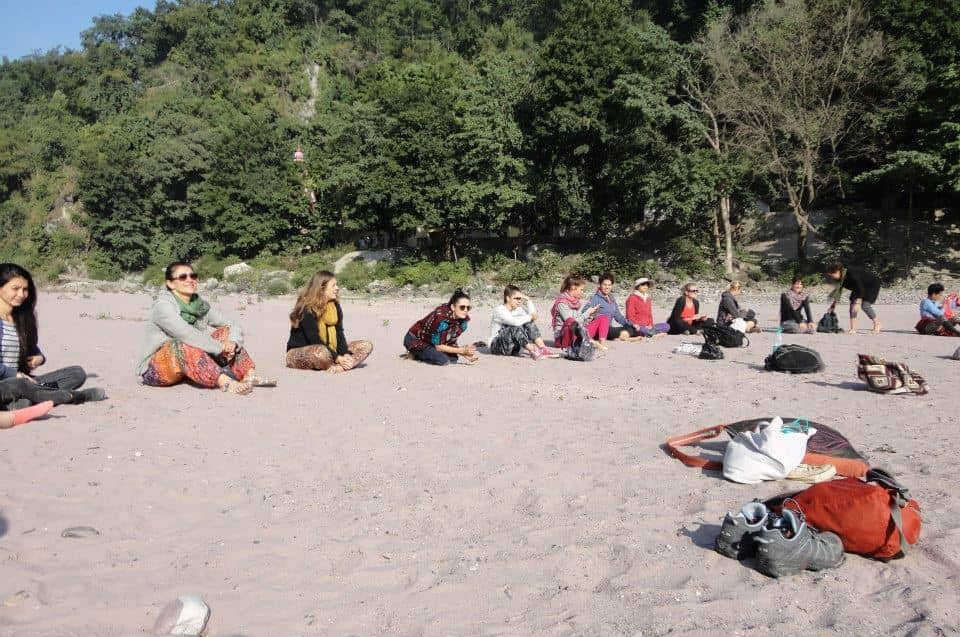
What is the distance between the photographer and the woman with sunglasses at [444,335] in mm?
9930

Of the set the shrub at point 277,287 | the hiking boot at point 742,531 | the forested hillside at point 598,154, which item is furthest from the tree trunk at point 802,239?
the hiking boot at point 742,531

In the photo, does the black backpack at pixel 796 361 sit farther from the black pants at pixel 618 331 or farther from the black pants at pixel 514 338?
the black pants at pixel 618 331

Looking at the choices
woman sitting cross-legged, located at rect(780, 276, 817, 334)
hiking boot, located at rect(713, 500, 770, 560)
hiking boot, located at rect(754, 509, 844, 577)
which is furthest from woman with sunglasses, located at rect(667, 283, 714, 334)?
hiking boot, located at rect(754, 509, 844, 577)

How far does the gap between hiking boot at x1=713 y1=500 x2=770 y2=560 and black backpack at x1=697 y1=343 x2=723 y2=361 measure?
6741 mm

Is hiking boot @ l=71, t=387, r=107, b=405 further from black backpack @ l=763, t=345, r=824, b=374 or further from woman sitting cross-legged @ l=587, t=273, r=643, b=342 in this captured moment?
black backpack @ l=763, t=345, r=824, b=374

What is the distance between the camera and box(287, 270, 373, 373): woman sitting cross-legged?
920cm

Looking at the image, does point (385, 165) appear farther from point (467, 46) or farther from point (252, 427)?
point (467, 46)

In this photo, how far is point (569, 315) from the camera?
11.0 meters

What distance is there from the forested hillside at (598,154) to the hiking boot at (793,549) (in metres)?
23.9

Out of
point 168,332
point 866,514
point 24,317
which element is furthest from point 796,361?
point 24,317

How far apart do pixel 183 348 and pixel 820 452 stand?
5.98 meters

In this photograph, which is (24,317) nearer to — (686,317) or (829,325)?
(686,317)

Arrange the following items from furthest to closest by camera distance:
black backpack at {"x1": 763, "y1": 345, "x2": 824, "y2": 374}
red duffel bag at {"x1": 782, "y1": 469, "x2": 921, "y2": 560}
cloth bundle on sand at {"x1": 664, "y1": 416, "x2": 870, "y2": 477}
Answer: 1. black backpack at {"x1": 763, "y1": 345, "x2": 824, "y2": 374}
2. cloth bundle on sand at {"x1": 664, "y1": 416, "x2": 870, "y2": 477}
3. red duffel bag at {"x1": 782, "y1": 469, "x2": 921, "y2": 560}

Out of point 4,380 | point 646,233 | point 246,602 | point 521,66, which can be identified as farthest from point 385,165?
point 246,602
